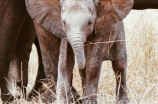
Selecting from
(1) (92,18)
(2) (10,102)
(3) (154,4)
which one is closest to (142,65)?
(3) (154,4)

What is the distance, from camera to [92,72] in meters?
4.40

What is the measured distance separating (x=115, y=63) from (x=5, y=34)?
830 mm

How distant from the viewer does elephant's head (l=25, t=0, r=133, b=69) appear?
13.0 ft

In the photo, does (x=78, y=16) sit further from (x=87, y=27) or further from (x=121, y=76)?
(x=121, y=76)

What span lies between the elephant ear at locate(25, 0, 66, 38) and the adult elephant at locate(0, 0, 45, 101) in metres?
0.40

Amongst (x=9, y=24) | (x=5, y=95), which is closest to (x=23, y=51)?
(x=5, y=95)

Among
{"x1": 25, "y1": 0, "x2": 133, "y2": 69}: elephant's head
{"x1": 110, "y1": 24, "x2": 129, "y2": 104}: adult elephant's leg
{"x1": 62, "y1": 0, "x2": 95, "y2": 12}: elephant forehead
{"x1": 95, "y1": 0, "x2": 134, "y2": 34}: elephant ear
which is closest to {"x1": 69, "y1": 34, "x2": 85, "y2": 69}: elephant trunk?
{"x1": 25, "y1": 0, "x2": 133, "y2": 69}: elephant's head

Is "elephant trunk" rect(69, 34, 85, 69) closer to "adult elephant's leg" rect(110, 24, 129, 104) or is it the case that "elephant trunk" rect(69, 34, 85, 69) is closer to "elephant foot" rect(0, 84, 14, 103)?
"adult elephant's leg" rect(110, 24, 129, 104)

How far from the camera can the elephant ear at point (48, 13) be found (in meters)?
4.36

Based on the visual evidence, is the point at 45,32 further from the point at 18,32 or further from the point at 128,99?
the point at 128,99

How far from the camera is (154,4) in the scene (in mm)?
5227

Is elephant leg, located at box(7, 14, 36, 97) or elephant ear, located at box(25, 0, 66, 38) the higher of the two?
elephant ear, located at box(25, 0, 66, 38)

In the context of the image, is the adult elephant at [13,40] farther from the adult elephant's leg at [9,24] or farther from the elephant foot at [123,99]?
the elephant foot at [123,99]

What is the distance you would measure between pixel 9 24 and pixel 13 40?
138 mm
